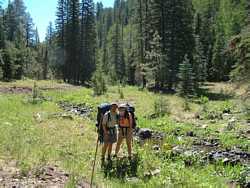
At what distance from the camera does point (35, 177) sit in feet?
37.4

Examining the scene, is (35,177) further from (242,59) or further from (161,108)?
(161,108)

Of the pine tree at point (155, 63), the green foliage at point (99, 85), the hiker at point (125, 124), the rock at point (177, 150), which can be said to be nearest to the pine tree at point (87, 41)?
the pine tree at point (155, 63)

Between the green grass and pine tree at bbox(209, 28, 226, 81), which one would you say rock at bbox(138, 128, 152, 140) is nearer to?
the green grass

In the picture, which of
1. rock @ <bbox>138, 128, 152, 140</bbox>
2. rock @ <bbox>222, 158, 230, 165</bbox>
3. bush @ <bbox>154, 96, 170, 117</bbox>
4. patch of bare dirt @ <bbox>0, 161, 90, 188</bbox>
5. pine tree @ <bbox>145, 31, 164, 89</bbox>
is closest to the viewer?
patch of bare dirt @ <bbox>0, 161, 90, 188</bbox>

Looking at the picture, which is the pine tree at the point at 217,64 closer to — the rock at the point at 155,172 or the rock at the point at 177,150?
the rock at the point at 177,150

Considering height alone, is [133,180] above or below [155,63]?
below

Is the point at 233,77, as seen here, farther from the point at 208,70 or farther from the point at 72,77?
the point at 208,70

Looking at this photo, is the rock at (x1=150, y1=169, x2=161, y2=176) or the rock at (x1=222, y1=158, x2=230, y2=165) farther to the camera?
the rock at (x1=222, y1=158, x2=230, y2=165)

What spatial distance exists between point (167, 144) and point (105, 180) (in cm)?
711

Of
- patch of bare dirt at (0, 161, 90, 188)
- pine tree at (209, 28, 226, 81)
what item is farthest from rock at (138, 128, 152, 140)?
pine tree at (209, 28, 226, 81)

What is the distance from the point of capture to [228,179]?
14.1 meters

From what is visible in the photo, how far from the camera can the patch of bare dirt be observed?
10773 millimetres

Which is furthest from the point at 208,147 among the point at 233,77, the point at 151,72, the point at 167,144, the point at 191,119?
the point at 151,72

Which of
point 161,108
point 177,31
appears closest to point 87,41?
point 177,31
